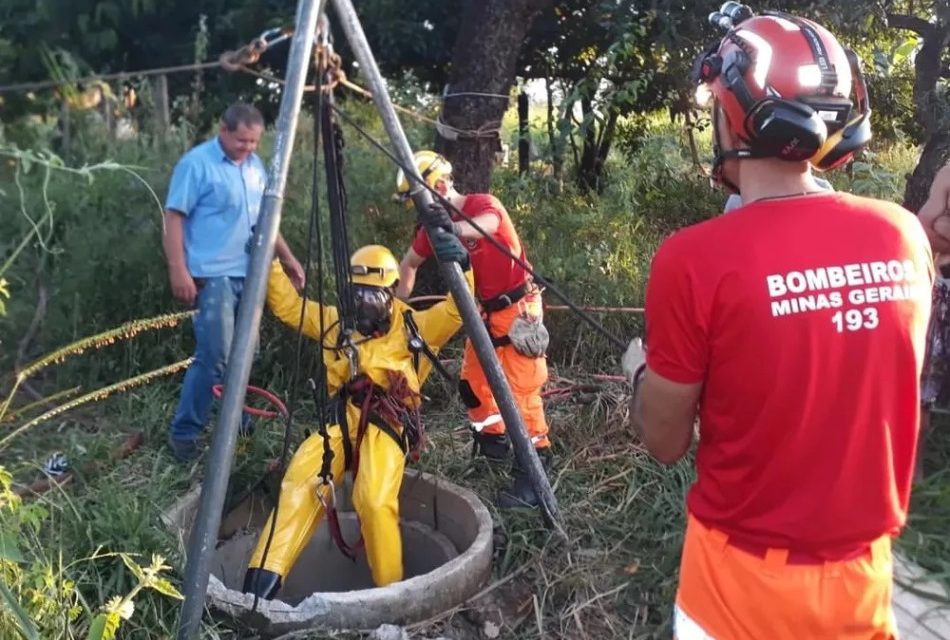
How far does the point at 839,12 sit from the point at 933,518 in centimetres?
383

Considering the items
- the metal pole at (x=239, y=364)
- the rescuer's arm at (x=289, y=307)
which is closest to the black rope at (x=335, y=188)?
the metal pole at (x=239, y=364)

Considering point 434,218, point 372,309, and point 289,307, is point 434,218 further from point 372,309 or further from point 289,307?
point 289,307

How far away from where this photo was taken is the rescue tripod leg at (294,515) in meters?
3.90

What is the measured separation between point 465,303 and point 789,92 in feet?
7.19

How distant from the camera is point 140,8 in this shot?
26.1 feet

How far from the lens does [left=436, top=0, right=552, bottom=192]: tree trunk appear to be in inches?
238

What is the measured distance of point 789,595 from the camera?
1804mm

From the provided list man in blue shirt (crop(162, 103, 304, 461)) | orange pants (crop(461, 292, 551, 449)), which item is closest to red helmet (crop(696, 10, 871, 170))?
orange pants (crop(461, 292, 551, 449))

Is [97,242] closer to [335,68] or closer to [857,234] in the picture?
[335,68]

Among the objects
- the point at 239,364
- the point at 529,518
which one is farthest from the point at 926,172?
the point at 239,364

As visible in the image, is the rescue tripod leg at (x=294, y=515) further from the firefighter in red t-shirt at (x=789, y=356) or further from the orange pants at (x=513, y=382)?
the firefighter in red t-shirt at (x=789, y=356)

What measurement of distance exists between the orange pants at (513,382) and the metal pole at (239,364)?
72.3 inches

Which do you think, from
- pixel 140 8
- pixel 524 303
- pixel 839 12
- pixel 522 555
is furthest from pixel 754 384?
pixel 140 8

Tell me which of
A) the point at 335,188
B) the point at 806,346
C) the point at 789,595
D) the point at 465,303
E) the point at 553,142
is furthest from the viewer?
the point at 553,142
